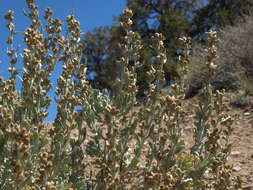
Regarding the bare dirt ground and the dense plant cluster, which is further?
the bare dirt ground

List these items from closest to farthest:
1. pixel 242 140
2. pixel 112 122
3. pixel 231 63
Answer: pixel 112 122 → pixel 242 140 → pixel 231 63

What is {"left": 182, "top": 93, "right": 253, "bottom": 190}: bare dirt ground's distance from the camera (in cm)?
464

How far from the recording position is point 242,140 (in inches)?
246

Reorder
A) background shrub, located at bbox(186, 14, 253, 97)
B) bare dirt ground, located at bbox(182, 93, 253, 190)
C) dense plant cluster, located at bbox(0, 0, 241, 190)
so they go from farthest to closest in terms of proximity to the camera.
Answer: background shrub, located at bbox(186, 14, 253, 97)
bare dirt ground, located at bbox(182, 93, 253, 190)
dense plant cluster, located at bbox(0, 0, 241, 190)

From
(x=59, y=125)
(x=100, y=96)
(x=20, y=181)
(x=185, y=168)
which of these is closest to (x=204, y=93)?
(x=185, y=168)

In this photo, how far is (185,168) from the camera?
2545 millimetres

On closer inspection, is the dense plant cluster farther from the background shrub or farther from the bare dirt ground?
the background shrub

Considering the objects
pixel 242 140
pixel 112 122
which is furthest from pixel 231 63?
pixel 112 122

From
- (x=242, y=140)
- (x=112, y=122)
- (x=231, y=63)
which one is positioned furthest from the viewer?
(x=231, y=63)

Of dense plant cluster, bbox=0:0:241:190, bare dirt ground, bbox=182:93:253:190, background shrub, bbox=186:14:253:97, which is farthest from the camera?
background shrub, bbox=186:14:253:97

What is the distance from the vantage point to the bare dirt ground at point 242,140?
4641 mm

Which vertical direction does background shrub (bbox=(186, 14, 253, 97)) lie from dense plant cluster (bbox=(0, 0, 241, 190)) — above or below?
above

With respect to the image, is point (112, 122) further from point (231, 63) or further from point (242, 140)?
point (231, 63)

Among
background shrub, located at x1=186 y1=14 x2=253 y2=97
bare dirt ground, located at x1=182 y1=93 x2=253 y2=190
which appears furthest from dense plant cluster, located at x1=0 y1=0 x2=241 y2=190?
Result: background shrub, located at x1=186 y1=14 x2=253 y2=97
